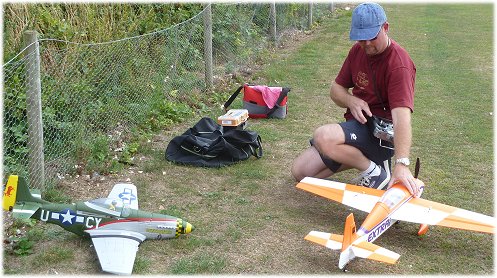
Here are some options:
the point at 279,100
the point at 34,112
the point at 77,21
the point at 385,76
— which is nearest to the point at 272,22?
the point at 279,100

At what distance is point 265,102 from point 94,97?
2112 millimetres

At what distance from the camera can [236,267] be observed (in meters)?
4.15

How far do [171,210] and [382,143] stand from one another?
170 centimetres

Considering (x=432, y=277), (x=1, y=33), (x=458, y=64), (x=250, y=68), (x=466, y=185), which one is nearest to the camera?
(x=432, y=277)

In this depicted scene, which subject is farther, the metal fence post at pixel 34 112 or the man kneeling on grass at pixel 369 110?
the metal fence post at pixel 34 112

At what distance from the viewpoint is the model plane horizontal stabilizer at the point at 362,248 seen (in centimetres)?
392

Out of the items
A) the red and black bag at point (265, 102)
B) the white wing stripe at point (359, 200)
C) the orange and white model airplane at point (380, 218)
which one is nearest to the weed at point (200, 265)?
the orange and white model airplane at point (380, 218)

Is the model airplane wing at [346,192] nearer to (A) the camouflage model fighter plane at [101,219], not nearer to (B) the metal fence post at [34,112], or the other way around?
(A) the camouflage model fighter plane at [101,219]

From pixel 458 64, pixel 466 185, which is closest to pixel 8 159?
pixel 466 185

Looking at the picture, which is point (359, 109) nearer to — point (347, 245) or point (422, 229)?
point (422, 229)

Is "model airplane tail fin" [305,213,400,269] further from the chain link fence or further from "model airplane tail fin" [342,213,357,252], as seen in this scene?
the chain link fence

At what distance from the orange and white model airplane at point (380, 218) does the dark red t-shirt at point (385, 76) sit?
0.63 meters

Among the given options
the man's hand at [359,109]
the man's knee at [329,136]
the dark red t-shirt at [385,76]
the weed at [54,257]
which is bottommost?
the weed at [54,257]

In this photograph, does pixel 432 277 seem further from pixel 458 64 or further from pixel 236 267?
pixel 458 64
